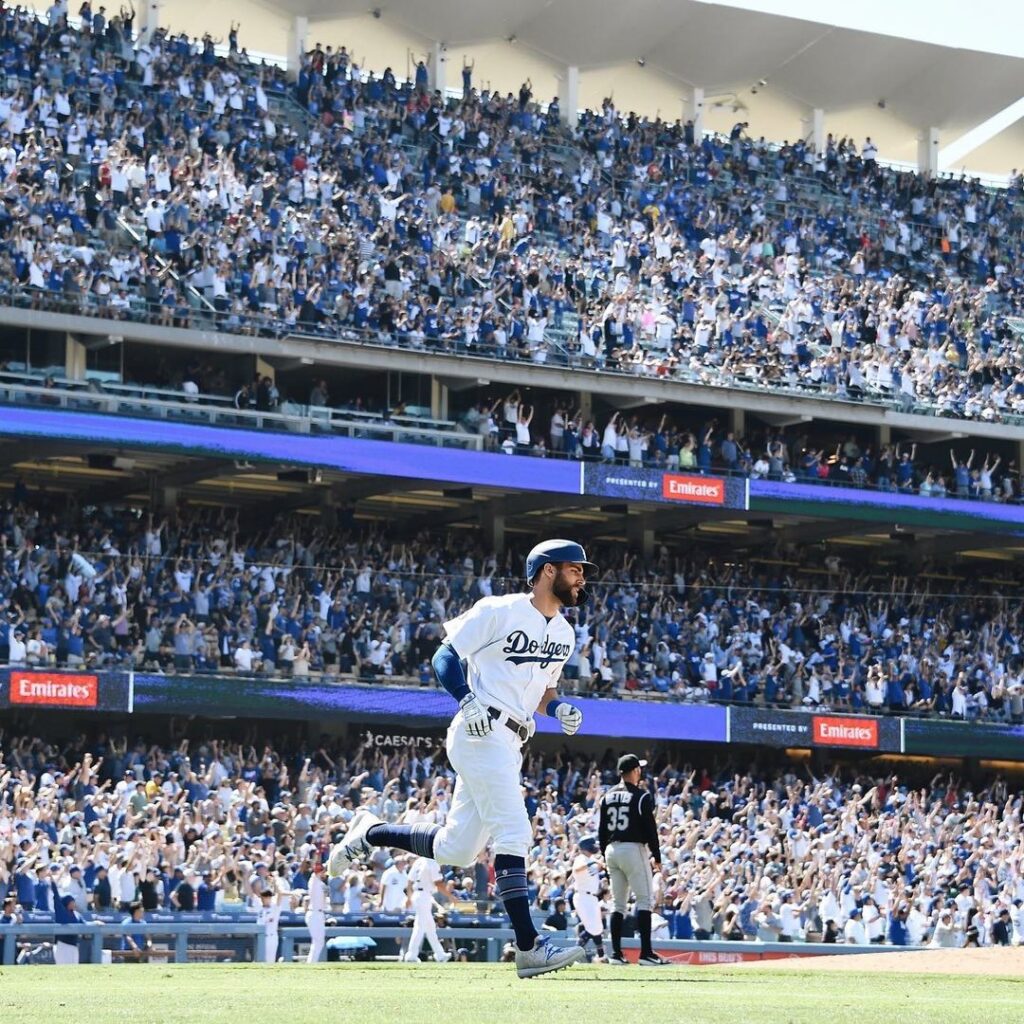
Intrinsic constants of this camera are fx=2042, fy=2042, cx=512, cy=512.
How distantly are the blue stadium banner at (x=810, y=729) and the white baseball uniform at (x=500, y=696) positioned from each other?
27719 mm

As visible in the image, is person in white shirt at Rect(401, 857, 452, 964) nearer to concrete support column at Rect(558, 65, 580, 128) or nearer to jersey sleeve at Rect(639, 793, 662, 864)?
jersey sleeve at Rect(639, 793, 662, 864)

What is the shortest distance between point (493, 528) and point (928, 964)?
25485 millimetres

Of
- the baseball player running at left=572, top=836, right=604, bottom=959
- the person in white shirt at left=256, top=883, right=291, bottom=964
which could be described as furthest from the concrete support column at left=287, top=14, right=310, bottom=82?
the person in white shirt at left=256, top=883, right=291, bottom=964

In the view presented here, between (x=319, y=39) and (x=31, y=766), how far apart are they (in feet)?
78.5

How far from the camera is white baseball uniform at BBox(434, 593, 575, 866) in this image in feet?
33.1

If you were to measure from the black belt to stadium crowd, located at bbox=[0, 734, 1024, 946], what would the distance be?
11807mm

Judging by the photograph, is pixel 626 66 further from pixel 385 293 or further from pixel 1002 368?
pixel 385 293

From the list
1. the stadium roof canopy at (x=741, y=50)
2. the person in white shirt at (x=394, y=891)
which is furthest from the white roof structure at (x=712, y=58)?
the person in white shirt at (x=394, y=891)

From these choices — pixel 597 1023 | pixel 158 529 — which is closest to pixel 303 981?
pixel 597 1023

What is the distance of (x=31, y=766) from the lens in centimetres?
2986

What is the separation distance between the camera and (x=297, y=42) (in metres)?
45.7

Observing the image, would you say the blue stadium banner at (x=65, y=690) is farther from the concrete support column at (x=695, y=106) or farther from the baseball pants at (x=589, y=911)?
the concrete support column at (x=695, y=106)

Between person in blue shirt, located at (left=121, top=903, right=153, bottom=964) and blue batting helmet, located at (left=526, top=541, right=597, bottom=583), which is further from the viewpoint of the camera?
person in blue shirt, located at (left=121, top=903, right=153, bottom=964)

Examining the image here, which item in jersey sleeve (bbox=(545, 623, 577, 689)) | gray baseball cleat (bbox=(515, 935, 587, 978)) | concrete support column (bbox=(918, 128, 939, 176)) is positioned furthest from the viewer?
concrete support column (bbox=(918, 128, 939, 176))
